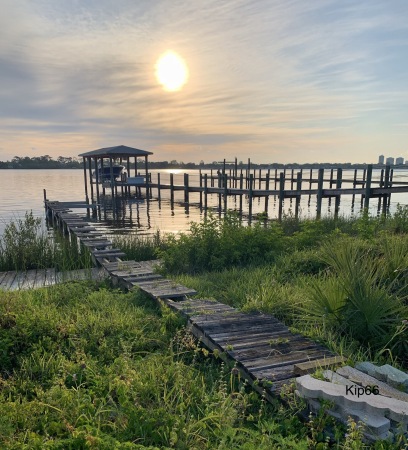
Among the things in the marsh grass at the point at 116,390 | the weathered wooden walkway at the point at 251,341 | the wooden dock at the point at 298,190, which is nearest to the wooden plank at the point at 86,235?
the weathered wooden walkway at the point at 251,341

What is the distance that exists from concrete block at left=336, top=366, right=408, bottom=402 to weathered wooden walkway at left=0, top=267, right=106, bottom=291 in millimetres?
5427

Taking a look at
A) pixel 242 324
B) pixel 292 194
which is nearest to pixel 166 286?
pixel 242 324

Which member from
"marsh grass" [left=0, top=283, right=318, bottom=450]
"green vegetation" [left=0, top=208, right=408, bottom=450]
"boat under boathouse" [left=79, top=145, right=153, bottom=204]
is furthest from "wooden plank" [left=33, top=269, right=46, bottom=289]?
"boat under boathouse" [left=79, top=145, right=153, bottom=204]

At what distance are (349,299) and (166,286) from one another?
9.28ft

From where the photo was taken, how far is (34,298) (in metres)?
5.59

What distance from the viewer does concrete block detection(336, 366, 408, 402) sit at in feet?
9.29

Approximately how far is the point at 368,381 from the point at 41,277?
7326 millimetres

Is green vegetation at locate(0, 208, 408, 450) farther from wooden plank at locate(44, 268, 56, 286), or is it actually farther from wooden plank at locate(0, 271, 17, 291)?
wooden plank at locate(0, 271, 17, 291)

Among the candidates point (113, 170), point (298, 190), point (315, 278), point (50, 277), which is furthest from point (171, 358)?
point (113, 170)

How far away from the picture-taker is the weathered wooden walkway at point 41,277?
752 cm

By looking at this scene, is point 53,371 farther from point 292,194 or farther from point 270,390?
point 292,194

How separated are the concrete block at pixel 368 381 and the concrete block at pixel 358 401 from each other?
148 mm

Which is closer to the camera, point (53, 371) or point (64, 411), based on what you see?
point (64, 411)

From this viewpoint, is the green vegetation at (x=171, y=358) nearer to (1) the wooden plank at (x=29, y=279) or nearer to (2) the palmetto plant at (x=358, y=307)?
(2) the palmetto plant at (x=358, y=307)
